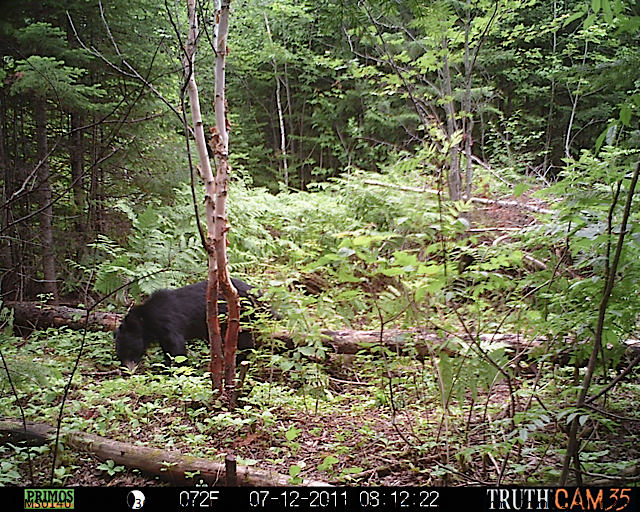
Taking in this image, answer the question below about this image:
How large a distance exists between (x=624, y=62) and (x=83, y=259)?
6539 millimetres

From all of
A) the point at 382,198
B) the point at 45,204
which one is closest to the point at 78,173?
the point at 45,204

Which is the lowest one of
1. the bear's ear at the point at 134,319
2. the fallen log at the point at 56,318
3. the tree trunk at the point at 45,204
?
the fallen log at the point at 56,318

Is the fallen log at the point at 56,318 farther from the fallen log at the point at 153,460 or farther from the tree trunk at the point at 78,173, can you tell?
the fallen log at the point at 153,460

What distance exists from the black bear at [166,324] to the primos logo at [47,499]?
2619mm

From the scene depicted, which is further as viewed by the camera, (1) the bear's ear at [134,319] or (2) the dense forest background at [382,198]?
(1) the bear's ear at [134,319]

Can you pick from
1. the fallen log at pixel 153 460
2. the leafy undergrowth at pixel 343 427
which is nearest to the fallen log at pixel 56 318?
the leafy undergrowth at pixel 343 427

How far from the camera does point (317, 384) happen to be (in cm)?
389

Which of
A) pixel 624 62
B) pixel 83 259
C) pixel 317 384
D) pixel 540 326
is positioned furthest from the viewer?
pixel 83 259

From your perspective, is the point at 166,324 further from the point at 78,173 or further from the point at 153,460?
the point at 78,173

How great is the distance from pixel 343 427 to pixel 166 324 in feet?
8.19

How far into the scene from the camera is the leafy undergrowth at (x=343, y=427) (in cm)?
257

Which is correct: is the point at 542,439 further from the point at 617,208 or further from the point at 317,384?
the point at 317,384

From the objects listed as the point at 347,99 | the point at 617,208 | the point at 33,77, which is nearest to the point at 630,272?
the point at 617,208

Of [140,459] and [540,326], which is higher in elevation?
[540,326]
